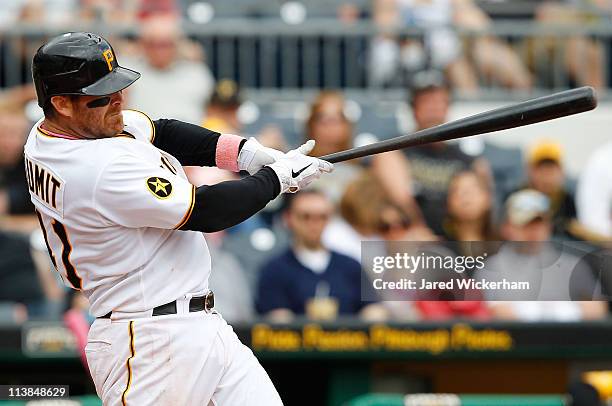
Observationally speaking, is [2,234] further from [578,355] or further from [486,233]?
[578,355]

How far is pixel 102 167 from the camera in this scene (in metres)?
3.38

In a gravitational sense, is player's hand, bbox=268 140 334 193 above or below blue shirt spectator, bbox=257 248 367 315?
above

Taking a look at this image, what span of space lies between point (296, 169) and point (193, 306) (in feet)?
1.71

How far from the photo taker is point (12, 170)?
7059 mm

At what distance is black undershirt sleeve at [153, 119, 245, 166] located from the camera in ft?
12.8

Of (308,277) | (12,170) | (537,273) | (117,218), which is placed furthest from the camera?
(12,170)

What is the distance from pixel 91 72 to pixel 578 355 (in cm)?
404

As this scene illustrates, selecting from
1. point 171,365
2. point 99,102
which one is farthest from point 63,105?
point 171,365

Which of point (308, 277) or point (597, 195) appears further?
point (597, 195)

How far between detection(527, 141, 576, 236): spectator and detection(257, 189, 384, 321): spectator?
1.39 metres

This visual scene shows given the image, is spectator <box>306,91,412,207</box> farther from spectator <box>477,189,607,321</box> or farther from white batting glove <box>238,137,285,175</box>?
white batting glove <box>238,137,285,175</box>

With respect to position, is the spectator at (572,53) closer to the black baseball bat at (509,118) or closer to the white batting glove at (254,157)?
the black baseball bat at (509,118)

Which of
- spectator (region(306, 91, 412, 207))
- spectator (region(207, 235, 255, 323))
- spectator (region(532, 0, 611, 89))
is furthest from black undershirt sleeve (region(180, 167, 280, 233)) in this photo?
spectator (region(532, 0, 611, 89))

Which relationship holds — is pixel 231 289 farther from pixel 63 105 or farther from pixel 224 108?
pixel 63 105
